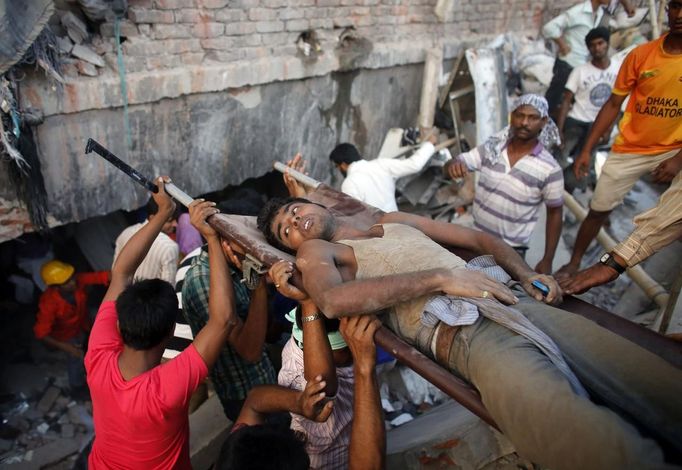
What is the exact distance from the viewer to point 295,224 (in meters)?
2.65

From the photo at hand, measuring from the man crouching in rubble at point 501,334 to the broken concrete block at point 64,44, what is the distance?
2.16 m

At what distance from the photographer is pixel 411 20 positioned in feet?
20.6

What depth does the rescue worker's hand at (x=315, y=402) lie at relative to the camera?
190 centimetres

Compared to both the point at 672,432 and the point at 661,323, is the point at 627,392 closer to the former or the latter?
the point at 672,432

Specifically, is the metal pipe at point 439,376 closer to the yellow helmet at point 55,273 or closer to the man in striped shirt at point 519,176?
the man in striped shirt at point 519,176

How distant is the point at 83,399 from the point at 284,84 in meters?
3.72

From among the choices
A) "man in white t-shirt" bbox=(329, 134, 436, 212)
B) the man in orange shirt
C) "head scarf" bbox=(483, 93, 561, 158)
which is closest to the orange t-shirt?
the man in orange shirt

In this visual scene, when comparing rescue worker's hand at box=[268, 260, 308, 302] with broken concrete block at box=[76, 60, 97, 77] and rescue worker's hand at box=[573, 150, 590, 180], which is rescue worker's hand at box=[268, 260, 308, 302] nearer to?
broken concrete block at box=[76, 60, 97, 77]

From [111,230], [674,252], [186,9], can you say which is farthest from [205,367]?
[674,252]

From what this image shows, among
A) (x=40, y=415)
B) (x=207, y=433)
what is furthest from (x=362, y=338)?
(x=40, y=415)

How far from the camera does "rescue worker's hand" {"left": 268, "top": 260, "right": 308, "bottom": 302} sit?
2.03 m

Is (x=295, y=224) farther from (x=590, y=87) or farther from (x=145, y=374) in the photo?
(x=590, y=87)

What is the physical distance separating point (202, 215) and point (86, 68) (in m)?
1.96

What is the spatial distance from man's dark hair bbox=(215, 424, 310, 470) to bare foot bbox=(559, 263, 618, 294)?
150cm
